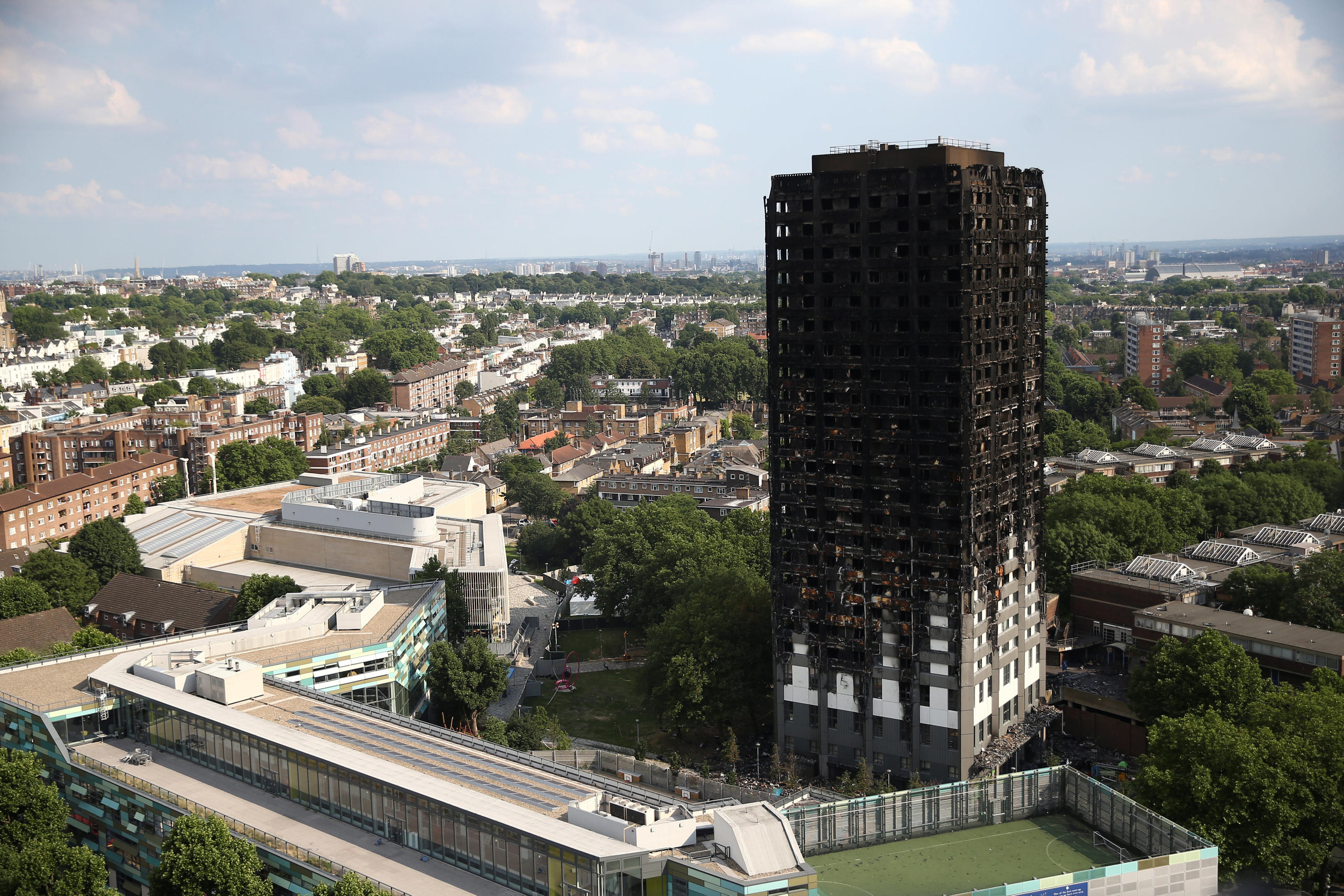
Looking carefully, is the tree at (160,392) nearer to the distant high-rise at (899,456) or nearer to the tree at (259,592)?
the tree at (259,592)

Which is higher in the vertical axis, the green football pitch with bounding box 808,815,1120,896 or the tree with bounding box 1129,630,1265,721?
the tree with bounding box 1129,630,1265,721

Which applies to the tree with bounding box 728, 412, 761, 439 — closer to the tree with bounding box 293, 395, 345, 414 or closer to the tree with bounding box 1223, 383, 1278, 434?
the tree with bounding box 293, 395, 345, 414

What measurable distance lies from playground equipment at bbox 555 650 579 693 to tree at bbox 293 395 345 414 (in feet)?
213

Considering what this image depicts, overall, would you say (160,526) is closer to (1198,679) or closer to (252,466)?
(252,466)

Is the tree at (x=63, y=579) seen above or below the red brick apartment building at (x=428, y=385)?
below

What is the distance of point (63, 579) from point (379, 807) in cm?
3437

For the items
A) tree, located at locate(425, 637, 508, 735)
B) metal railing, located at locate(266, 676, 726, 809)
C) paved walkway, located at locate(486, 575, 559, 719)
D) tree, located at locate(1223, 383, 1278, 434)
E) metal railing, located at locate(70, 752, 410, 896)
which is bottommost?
paved walkway, located at locate(486, 575, 559, 719)

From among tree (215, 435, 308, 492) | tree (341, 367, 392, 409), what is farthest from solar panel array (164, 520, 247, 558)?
tree (341, 367, 392, 409)

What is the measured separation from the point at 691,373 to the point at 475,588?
256 feet

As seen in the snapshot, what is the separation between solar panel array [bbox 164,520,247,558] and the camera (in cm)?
5806

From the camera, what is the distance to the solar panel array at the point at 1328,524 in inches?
2313

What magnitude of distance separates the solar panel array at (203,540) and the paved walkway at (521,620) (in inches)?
538

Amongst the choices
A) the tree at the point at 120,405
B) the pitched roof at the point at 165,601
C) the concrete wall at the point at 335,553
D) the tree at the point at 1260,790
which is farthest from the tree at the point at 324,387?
the tree at the point at 1260,790

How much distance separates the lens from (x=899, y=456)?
37719 mm
